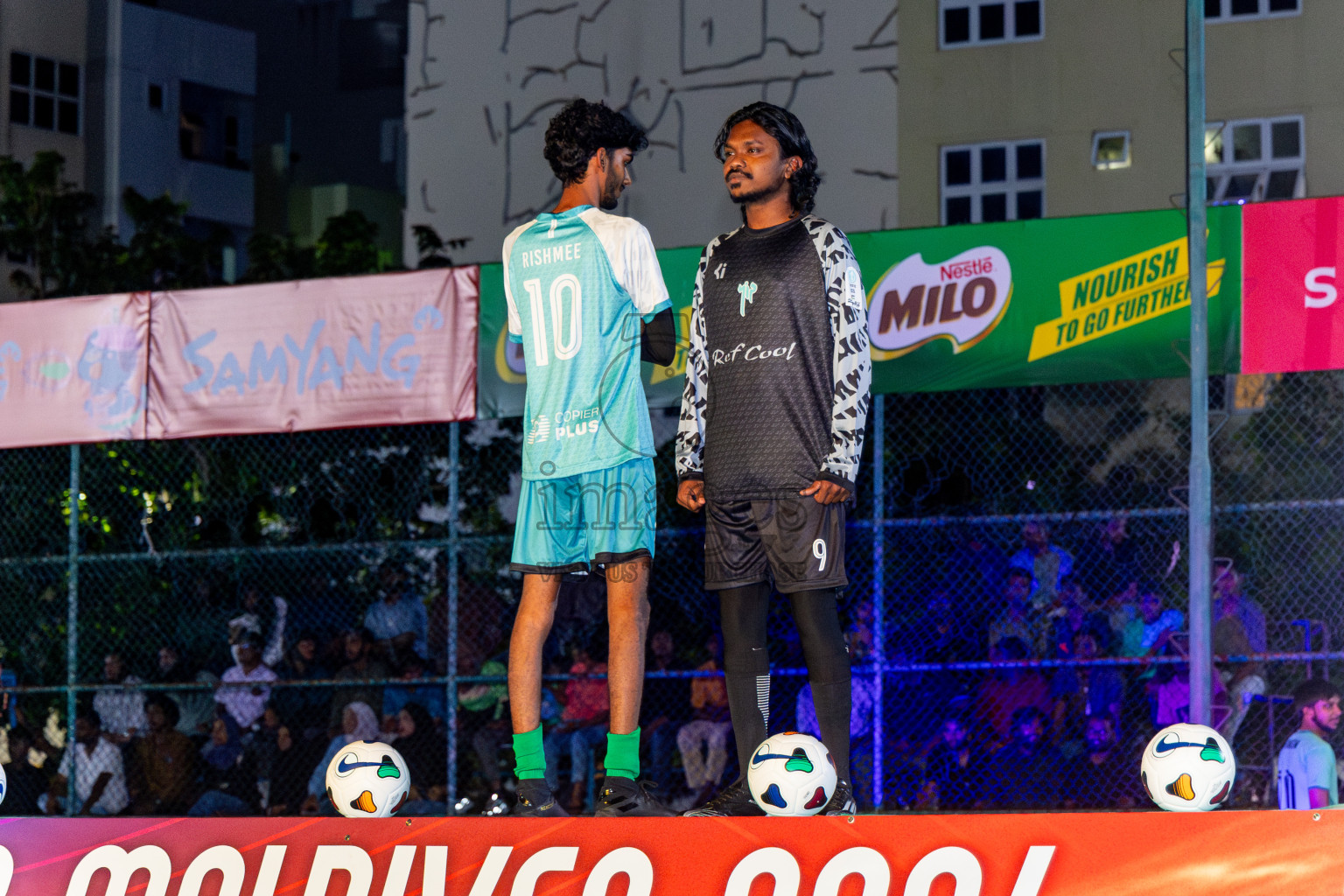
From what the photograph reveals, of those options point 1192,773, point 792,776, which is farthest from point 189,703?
A: point 1192,773

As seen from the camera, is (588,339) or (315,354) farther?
(315,354)

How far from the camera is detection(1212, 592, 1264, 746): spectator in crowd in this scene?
7941mm

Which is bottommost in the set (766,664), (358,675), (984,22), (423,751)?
(423,751)

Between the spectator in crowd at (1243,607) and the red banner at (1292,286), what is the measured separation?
142cm

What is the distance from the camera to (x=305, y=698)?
9656 mm

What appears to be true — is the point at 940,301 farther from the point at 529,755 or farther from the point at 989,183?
the point at 989,183

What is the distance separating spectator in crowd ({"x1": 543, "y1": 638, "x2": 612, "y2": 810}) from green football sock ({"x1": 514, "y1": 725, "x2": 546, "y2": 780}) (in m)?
4.16

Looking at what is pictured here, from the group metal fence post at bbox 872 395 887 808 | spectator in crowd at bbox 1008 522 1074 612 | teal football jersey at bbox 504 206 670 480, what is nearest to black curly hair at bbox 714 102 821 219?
teal football jersey at bbox 504 206 670 480

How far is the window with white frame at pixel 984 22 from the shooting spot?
1612cm

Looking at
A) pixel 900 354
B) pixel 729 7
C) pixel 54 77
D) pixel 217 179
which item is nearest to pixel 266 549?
pixel 900 354

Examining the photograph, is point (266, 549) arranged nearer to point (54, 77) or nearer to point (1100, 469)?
point (1100, 469)

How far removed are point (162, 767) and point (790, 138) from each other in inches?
252

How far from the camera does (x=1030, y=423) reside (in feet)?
31.4

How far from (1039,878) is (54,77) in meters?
25.2
